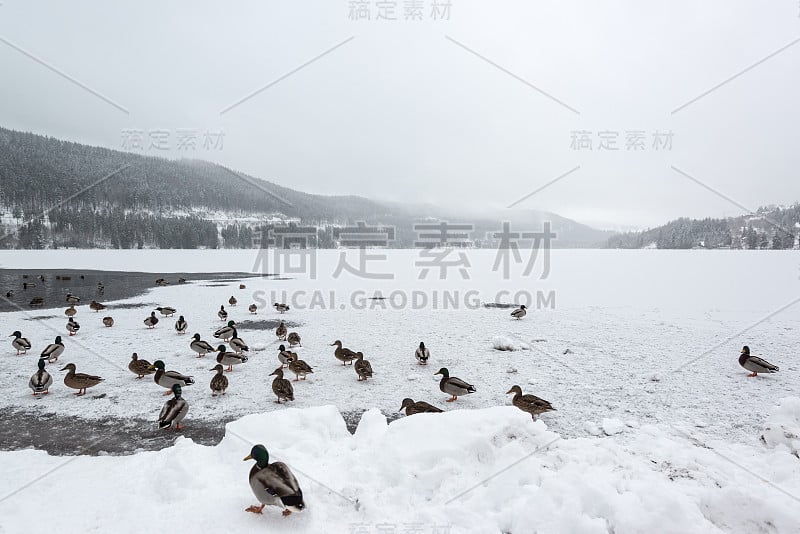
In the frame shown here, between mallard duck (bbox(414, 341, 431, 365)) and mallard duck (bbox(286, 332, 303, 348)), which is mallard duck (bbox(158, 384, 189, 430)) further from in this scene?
mallard duck (bbox(414, 341, 431, 365))

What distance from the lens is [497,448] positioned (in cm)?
482

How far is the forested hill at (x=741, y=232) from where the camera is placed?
78188mm

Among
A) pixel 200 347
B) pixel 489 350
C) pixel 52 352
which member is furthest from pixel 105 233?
pixel 489 350

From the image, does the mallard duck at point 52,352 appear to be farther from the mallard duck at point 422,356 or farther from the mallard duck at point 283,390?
the mallard duck at point 422,356

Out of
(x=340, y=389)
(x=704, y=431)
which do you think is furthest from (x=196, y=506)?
(x=704, y=431)

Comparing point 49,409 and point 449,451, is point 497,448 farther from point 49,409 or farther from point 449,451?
point 49,409

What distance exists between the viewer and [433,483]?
4512mm

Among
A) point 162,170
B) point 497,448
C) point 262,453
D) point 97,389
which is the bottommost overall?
point 97,389

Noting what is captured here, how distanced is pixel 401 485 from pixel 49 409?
7006 mm

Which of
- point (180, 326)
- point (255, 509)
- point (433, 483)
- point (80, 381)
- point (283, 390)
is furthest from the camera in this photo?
point (180, 326)

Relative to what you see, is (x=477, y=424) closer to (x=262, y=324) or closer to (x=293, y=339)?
(x=293, y=339)

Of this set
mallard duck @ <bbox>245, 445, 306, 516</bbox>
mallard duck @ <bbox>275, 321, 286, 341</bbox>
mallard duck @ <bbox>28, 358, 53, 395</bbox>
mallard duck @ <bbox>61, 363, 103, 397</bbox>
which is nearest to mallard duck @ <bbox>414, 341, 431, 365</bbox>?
mallard duck @ <bbox>275, 321, 286, 341</bbox>

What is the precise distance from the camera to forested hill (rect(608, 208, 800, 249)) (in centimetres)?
7819

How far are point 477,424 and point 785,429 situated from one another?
409 cm
